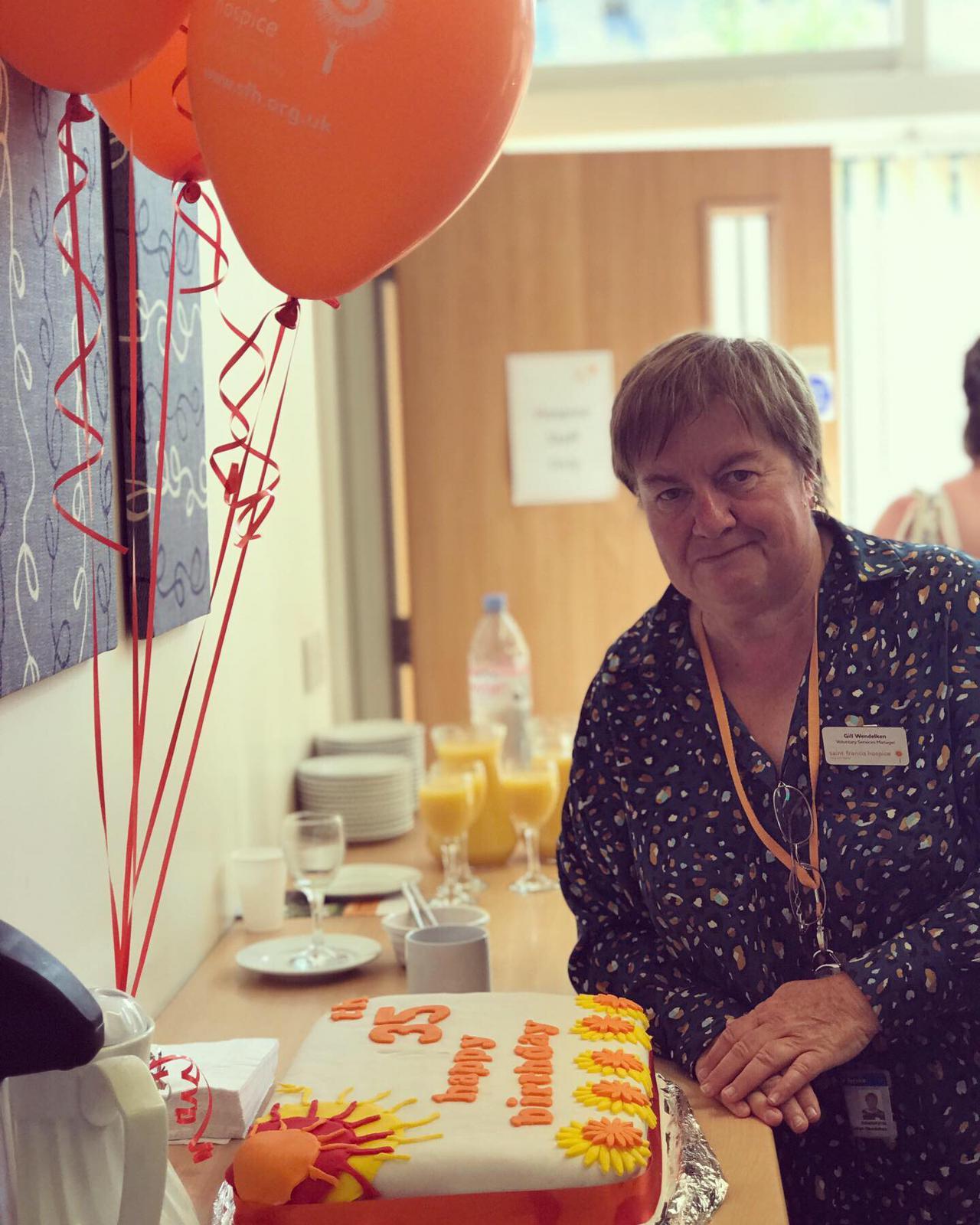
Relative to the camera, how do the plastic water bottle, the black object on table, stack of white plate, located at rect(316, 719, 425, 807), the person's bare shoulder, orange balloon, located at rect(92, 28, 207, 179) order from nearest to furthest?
1. the black object on table
2. orange balloon, located at rect(92, 28, 207, 179)
3. the plastic water bottle
4. stack of white plate, located at rect(316, 719, 425, 807)
5. the person's bare shoulder

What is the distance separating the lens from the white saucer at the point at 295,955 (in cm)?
162

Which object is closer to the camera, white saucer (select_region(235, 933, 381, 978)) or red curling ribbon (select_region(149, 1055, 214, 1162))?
red curling ribbon (select_region(149, 1055, 214, 1162))

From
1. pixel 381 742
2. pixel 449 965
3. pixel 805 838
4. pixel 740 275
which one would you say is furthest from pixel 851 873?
pixel 740 275

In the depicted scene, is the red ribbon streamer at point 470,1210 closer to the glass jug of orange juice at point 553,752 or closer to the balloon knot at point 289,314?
the balloon knot at point 289,314

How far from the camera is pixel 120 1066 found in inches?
30.1

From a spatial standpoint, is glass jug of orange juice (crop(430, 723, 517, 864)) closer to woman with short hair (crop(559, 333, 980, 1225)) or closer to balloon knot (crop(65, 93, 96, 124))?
woman with short hair (crop(559, 333, 980, 1225))

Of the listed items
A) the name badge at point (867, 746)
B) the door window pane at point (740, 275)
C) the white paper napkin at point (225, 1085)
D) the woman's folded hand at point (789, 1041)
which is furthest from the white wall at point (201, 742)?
the door window pane at point (740, 275)

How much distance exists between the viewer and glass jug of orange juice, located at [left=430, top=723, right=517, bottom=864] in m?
2.12

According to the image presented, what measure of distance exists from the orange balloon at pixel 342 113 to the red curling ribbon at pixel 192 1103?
650mm

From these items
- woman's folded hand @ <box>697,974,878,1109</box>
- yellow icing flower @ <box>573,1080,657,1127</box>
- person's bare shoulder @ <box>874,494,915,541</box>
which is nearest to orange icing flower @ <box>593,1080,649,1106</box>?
yellow icing flower @ <box>573,1080,657,1127</box>

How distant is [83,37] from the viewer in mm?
944

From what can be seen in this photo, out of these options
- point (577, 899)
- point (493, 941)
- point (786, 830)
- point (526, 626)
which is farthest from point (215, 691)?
point (526, 626)

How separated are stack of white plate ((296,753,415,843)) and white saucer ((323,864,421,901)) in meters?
0.19

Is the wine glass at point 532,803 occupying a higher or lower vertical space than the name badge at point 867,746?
lower
